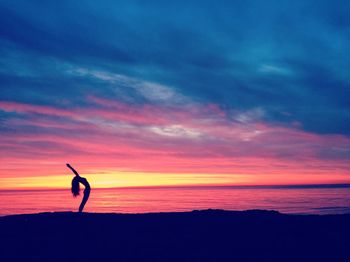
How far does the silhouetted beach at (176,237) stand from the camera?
1227 centimetres

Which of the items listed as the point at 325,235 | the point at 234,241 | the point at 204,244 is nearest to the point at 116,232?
the point at 204,244

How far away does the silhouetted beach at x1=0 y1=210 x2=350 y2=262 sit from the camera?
12.3m

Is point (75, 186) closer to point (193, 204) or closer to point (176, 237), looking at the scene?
point (176, 237)

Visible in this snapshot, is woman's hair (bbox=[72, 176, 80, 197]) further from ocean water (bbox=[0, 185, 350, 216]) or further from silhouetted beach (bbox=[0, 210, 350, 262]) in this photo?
ocean water (bbox=[0, 185, 350, 216])

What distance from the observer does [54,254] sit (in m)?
12.3

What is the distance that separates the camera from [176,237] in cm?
1407

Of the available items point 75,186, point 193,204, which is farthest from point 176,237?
point 193,204

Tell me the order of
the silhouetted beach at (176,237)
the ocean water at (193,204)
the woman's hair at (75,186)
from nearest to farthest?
1. the silhouetted beach at (176,237)
2. the woman's hair at (75,186)
3. the ocean water at (193,204)

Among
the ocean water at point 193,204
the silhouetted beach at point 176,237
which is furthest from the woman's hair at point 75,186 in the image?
the ocean water at point 193,204

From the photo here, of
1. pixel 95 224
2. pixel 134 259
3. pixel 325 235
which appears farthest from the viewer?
pixel 95 224

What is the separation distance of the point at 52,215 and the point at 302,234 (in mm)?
10723

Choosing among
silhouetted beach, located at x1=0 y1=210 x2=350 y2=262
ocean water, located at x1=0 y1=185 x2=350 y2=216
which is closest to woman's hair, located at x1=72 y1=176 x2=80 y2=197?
silhouetted beach, located at x1=0 y1=210 x2=350 y2=262

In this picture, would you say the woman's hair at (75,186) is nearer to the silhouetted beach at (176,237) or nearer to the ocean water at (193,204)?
the silhouetted beach at (176,237)

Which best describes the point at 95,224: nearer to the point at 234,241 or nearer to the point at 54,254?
the point at 54,254
